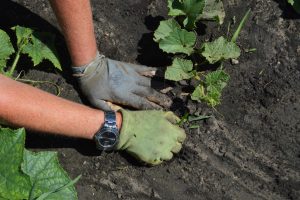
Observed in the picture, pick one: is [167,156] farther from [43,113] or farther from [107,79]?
[43,113]

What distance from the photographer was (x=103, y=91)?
252 centimetres

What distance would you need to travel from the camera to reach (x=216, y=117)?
8.46ft

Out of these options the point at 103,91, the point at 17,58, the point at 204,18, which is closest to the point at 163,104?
the point at 103,91

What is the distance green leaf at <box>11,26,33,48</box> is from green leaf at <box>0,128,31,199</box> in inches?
44.4

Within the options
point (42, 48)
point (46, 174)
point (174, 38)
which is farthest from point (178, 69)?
point (46, 174)

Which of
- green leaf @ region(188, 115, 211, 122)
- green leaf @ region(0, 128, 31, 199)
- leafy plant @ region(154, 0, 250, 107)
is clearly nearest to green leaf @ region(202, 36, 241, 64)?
leafy plant @ region(154, 0, 250, 107)

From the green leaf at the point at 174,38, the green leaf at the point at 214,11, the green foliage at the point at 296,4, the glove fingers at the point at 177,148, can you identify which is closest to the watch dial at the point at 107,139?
the glove fingers at the point at 177,148

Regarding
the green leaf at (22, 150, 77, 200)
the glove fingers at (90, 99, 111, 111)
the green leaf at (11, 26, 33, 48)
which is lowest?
the glove fingers at (90, 99, 111, 111)

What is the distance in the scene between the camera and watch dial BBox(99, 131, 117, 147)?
2348mm

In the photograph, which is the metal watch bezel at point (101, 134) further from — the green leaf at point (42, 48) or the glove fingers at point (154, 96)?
the green leaf at point (42, 48)

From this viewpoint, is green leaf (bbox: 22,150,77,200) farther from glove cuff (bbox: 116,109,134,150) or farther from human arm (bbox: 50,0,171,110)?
human arm (bbox: 50,0,171,110)

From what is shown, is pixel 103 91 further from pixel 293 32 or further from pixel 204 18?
pixel 293 32

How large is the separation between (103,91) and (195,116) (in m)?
0.47

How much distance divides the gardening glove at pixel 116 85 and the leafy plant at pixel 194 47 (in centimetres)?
14
